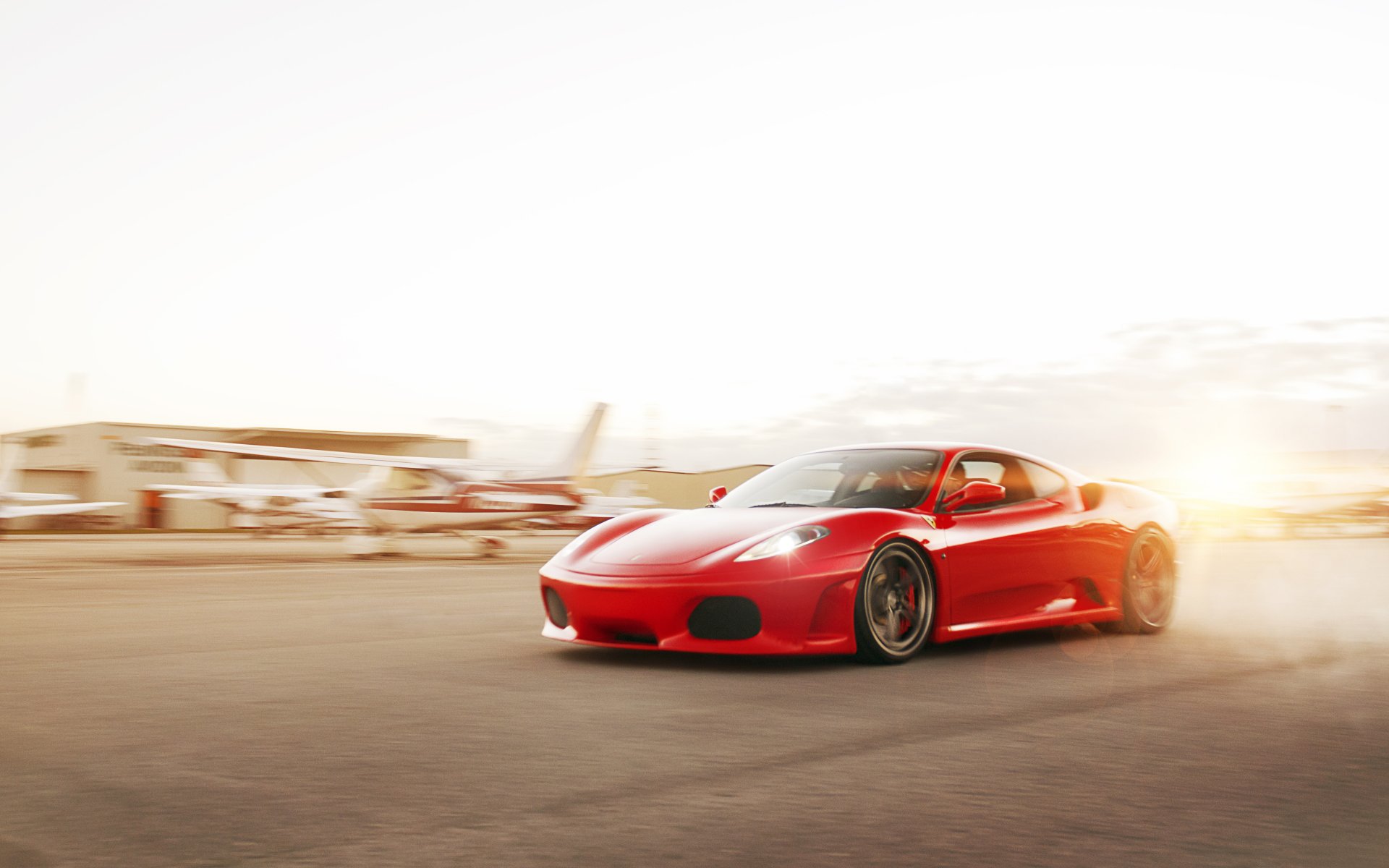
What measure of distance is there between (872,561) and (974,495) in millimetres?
838

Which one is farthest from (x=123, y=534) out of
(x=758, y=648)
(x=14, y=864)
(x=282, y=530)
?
(x=14, y=864)

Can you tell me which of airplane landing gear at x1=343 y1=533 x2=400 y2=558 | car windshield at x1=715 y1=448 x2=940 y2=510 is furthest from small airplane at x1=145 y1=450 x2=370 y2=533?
car windshield at x1=715 y1=448 x2=940 y2=510

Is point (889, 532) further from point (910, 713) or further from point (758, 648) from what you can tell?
point (910, 713)

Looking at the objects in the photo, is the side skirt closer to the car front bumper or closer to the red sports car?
the red sports car

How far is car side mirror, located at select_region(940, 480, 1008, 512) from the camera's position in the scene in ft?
22.2

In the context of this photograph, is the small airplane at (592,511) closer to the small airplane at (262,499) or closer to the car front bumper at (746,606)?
the small airplane at (262,499)

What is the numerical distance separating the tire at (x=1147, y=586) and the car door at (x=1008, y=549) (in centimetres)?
63

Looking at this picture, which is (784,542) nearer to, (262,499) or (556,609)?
(556,609)

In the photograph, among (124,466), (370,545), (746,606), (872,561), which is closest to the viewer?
(746,606)

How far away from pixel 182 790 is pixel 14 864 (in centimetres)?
75

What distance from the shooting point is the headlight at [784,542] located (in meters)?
6.13

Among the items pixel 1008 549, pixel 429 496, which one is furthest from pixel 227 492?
pixel 1008 549

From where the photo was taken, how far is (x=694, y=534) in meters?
6.55

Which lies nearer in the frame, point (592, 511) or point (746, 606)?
point (746, 606)
